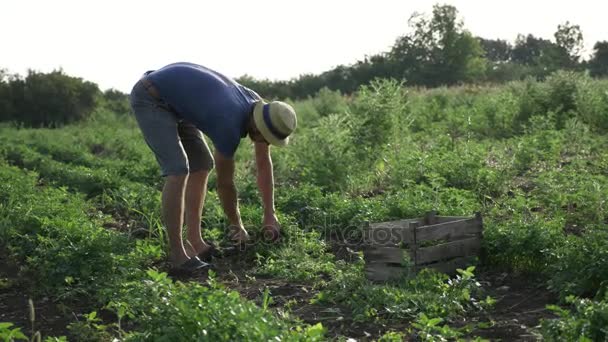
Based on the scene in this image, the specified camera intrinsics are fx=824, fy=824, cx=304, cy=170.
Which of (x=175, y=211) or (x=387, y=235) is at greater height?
(x=175, y=211)

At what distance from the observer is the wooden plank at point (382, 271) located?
5.13m

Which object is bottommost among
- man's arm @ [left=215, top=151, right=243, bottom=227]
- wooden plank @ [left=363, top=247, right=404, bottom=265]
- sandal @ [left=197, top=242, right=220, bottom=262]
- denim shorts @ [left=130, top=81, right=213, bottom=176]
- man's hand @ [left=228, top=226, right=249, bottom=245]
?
sandal @ [left=197, top=242, right=220, bottom=262]

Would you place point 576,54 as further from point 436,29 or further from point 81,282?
point 81,282

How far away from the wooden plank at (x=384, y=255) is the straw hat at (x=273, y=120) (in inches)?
42.1

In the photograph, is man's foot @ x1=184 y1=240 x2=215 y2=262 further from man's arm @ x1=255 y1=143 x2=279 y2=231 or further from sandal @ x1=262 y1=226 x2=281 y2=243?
man's arm @ x1=255 y1=143 x2=279 y2=231

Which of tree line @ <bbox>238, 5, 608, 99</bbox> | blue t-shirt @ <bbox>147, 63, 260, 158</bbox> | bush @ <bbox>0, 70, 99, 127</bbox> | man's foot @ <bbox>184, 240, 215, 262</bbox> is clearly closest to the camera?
blue t-shirt @ <bbox>147, 63, 260, 158</bbox>

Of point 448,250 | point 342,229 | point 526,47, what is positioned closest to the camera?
point 448,250

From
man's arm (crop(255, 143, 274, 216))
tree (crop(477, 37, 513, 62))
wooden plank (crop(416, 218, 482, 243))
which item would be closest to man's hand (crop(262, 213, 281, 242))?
man's arm (crop(255, 143, 274, 216))

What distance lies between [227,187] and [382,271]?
5.00ft

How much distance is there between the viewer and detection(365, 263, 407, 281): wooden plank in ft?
16.8

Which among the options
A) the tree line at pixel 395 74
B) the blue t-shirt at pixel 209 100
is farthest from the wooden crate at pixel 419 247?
the tree line at pixel 395 74

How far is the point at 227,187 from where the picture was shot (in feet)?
20.1

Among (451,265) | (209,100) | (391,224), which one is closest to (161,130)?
(209,100)

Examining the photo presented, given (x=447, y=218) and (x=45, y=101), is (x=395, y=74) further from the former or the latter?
(x=447, y=218)
